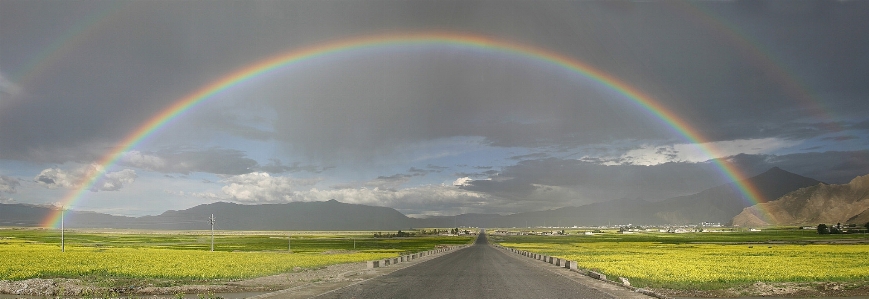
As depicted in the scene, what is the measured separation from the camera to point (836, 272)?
44.6m

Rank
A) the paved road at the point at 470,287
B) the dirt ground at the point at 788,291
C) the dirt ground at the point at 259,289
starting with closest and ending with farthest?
the paved road at the point at 470,287
the dirt ground at the point at 788,291
the dirt ground at the point at 259,289

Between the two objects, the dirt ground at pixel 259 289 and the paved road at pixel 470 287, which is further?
the dirt ground at pixel 259 289

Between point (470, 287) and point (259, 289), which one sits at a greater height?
point (470, 287)

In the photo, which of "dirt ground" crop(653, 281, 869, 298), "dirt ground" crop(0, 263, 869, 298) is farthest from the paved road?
"dirt ground" crop(653, 281, 869, 298)

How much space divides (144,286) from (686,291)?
36.3 metres

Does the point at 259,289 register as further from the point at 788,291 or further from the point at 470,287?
the point at 788,291

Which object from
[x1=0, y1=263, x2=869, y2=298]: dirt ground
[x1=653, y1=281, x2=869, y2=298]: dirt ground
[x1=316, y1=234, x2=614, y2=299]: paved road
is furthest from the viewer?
[x1=0, y1=263, x2=869, y2=298]: dirt ground

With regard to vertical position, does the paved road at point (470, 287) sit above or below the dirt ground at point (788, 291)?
above

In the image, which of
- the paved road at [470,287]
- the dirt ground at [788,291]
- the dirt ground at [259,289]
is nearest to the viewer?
the paved road at [470,287]

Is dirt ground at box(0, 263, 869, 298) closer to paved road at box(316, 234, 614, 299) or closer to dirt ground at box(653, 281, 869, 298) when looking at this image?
dirt ground at box(653, 281, 869, 298)

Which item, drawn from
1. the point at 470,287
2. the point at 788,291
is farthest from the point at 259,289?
the point at 788,291

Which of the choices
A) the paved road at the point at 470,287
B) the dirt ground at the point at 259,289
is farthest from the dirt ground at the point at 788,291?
the paved road at the point at 470,287

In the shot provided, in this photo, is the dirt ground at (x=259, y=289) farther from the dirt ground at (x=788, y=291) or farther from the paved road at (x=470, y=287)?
the paved road at (x=470, y=287)

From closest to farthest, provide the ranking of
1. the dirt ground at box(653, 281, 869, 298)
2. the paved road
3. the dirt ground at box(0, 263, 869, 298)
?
the paved road
the dirt ground at box(653, 281, 869, 298)
the dirt ground at box(0, 263, 869, 298)
